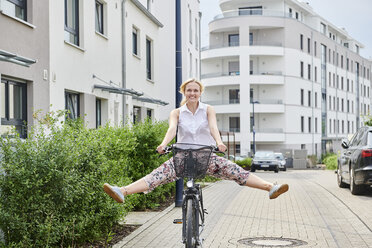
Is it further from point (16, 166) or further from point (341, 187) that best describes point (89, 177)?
point (341, 187)

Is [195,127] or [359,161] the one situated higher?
[195,127]

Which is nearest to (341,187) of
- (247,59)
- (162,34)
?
(162,34)

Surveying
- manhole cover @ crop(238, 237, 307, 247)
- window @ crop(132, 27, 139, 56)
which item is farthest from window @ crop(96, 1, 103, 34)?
manhole cover @ crop(238, 237, 307, 247)

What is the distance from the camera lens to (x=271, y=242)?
7.84 m

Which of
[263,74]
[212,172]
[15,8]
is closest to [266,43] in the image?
[263,74]

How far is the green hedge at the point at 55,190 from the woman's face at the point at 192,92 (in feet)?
4.86

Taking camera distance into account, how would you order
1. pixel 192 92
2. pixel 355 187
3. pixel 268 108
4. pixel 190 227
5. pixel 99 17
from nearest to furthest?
pixel 190 227 → pixel 192 92 → pixel 355 187 → pixel 99 17 → pixel 268 108

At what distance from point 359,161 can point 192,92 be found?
8.24m

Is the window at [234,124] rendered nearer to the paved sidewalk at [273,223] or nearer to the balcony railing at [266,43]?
the balcony railing at [266,43]

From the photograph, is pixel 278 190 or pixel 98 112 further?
pixel 98 112

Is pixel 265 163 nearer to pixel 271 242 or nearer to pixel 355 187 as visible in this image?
pixel 355 187

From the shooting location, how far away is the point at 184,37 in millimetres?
37844

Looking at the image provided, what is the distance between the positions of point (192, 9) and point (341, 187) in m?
25.4

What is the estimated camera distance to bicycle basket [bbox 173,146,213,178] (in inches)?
229
